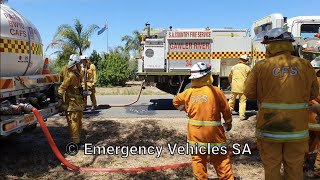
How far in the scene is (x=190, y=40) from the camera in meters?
9.73

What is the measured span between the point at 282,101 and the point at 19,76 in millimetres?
3669

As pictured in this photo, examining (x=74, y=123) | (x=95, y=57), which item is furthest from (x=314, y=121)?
(x=95, y=57)

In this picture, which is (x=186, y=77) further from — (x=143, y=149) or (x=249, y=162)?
(x=249, y=162)

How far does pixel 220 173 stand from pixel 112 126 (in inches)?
158

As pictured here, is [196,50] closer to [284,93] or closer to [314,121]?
[314,121]

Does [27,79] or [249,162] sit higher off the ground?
[27,79]

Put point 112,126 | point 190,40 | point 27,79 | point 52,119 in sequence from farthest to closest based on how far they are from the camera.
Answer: point 190,40
point 52,119
point 112,126
point 27,79

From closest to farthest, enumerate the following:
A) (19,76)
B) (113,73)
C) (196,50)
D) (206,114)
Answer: (206,114), (19,76), (196,50), (113,73)

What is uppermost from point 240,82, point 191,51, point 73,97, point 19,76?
point 191,51

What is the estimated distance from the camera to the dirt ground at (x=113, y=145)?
16.0ft

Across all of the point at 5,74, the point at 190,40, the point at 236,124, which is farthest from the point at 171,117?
the point at 5,74

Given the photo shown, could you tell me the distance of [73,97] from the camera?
5.84m

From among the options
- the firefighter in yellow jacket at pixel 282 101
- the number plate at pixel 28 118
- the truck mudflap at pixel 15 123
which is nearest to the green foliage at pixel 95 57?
the truck mudflap at pixel 15 123

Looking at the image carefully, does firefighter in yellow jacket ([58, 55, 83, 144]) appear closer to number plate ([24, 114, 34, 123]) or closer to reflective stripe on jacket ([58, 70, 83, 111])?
reflective stripe on jacket ([58, 70, 83, 111])
